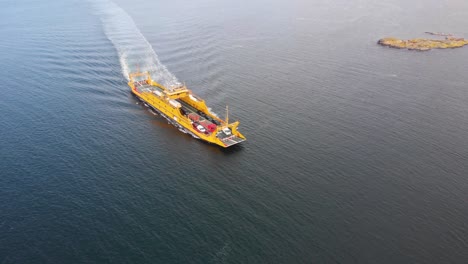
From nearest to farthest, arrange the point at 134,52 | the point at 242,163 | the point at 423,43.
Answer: the point at 242,163 < the point at 134,52 < the point at 423,43

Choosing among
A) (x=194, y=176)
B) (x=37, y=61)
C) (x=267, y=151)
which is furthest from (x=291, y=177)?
(x=37, y=61)

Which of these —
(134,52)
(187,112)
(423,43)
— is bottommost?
(423,43)

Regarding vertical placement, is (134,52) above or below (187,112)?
above

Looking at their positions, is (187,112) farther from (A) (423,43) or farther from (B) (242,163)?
(A) (423,43)

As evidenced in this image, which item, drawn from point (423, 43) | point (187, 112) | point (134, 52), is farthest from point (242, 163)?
point (423, 43)

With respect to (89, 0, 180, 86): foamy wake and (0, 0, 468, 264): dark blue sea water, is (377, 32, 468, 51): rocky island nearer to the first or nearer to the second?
(0, 0, 468, 264): dark blue sea water

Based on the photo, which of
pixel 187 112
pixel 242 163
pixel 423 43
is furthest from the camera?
pixel 423 43

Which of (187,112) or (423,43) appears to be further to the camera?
(423,43)
